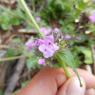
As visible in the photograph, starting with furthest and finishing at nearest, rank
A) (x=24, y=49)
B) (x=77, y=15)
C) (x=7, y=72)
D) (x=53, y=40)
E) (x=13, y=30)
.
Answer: (x=13, y=30)
(x=7, y=72)
(x=24, y=49)
(x=77, y=15)
(x=53, y=40)

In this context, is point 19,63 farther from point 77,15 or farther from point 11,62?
point 77,15

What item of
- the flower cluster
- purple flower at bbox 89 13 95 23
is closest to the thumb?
the flower cluster

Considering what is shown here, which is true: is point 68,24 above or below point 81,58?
above

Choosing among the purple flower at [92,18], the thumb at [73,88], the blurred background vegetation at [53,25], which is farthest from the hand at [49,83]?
the purple flower at [92,18]

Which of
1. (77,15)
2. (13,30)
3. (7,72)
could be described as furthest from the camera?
(13,30)

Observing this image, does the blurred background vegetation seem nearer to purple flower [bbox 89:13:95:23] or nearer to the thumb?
purple flower [bbox 89:13:95:23]

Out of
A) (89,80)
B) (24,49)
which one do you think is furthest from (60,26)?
(89,80)
